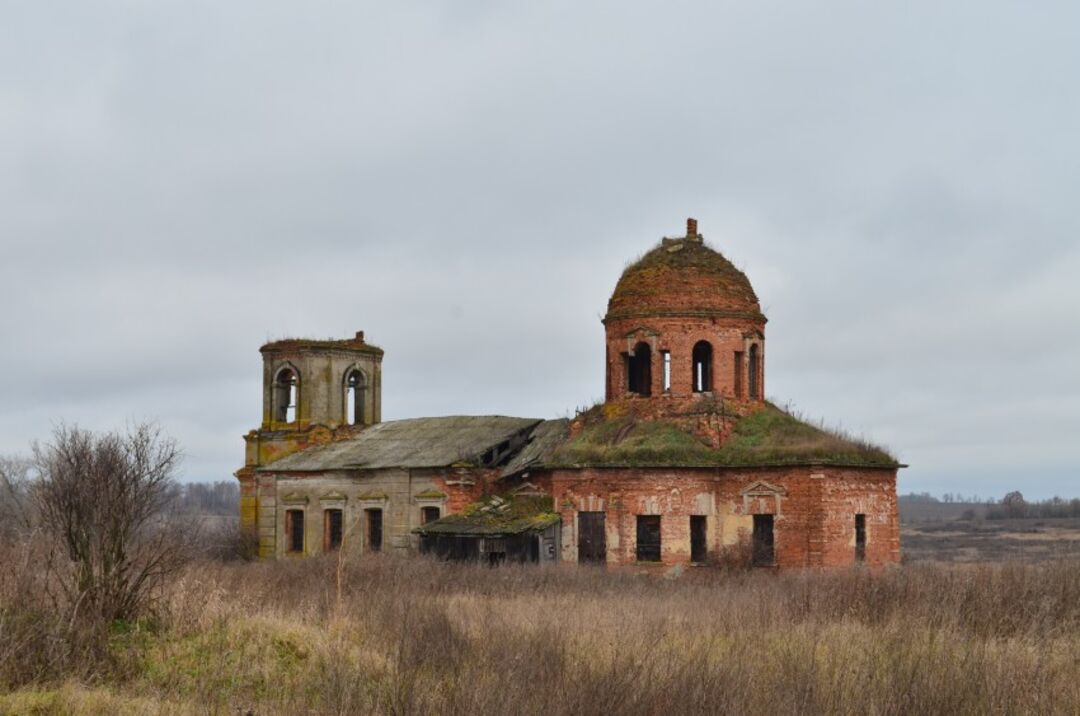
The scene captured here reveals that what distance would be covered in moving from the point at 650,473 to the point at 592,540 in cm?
205

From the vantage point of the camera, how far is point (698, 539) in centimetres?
2670

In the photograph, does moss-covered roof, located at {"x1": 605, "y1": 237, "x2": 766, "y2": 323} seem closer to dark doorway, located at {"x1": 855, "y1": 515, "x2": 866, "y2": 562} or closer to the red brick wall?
the red brick wall

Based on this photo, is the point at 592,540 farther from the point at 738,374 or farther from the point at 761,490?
the point at 738,374

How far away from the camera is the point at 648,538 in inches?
1047

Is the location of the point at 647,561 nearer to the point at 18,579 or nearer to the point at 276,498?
the point at 276,498

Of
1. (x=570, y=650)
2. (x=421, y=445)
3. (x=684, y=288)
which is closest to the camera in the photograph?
(x=570, y=650)

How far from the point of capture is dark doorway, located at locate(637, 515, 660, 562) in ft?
86.8

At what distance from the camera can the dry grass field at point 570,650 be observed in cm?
876

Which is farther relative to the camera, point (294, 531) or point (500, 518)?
point (294, 531)

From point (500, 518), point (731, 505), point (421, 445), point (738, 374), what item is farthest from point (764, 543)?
point (421, 445)

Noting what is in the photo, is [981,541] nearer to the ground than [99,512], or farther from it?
nearer to the ground

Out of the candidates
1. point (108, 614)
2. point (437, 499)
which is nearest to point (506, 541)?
point (437, 499)

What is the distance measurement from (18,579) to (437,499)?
64.8ft

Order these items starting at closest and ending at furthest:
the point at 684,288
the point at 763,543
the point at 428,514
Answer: the point at 763,543
the point at 684,288
the point at 428,514
